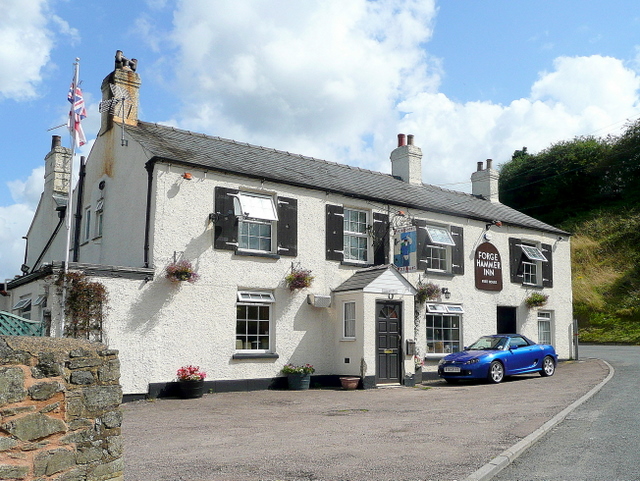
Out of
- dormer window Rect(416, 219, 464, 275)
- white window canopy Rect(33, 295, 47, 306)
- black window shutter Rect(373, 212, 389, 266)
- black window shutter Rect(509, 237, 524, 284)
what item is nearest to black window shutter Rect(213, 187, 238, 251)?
white window canopy Rect(33, 295, 47, 306)

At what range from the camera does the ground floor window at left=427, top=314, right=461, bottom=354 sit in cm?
1998

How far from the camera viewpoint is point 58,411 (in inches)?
212

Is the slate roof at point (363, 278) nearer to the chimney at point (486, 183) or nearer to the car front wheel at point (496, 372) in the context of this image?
the car front wheel at point (496, 372)

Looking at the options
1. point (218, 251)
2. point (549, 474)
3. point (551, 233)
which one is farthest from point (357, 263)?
point (549, 474)

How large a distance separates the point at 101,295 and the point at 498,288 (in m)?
13.9

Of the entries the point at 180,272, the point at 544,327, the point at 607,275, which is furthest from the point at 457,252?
the point at 607,275

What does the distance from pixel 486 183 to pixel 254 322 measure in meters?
14.2

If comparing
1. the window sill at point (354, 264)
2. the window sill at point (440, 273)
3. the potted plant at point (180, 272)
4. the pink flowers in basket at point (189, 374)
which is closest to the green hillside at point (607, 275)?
the window sill at point (440, 273)

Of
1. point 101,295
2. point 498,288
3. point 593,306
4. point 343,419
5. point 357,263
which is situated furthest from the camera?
point 593,306

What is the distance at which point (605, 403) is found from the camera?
11.7m

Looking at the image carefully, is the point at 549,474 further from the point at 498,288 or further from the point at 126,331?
the point at 498,288

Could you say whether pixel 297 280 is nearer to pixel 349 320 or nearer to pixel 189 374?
pixel 349 320

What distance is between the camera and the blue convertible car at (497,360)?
673 inches

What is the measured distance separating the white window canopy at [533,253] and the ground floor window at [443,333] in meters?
4.32
